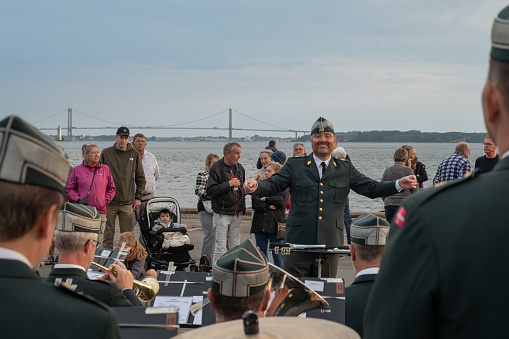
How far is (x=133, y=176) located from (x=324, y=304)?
268 inches

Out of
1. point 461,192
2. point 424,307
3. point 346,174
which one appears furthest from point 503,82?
point 346,174

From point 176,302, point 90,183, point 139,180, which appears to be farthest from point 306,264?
point 139,180

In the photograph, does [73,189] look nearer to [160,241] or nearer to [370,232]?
[160,241]

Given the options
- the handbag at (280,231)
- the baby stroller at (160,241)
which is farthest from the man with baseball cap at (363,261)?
the baby stroller at (160,241)

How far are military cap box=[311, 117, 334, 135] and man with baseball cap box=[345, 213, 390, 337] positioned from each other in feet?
6.61

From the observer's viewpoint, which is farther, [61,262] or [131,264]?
[131,264]

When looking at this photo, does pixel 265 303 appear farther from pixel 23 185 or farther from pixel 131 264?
pixel 131 264

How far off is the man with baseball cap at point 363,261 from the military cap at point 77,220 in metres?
1.56

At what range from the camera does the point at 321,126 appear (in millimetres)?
5871

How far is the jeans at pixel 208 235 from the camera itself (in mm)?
8977

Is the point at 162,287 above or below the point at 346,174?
below

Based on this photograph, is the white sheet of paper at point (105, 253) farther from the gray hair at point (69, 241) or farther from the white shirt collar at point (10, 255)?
the white shirt collar at point (10, 255)

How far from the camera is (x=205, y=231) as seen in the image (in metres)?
9.15

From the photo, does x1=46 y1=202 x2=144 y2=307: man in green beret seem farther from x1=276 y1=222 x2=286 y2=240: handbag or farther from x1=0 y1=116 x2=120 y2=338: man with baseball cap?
x1=276 y1=222 x2=286 y2=240: handbag
